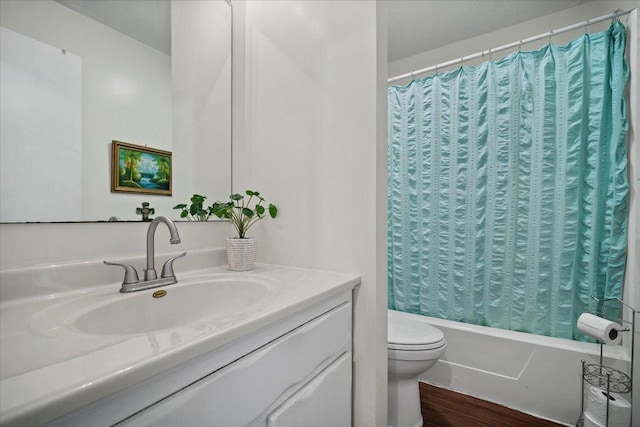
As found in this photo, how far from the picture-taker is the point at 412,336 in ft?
4.34

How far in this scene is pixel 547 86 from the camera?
1.56 meters

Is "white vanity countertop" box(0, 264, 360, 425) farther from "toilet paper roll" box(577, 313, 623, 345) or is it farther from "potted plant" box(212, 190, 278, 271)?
"toilet paper roll" box(577, 313, 623, 345)

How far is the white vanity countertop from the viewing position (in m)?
0.32

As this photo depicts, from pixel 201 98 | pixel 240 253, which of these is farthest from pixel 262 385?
pixel 201 98

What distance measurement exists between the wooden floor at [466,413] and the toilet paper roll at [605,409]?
0.23 meters

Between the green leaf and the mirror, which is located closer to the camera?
the mirror

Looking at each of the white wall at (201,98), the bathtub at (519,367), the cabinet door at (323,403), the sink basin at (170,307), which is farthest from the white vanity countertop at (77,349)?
the bathtub at (519,367)

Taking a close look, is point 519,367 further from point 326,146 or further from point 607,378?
point 326,146

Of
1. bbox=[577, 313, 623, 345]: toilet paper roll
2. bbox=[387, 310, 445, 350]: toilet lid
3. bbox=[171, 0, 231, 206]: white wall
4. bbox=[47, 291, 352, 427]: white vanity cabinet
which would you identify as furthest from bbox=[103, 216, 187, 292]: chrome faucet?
bbox=[577, 313, 623, 345]: toilet paper roll

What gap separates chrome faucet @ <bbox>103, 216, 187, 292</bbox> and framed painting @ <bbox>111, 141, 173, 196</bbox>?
9.0 inches

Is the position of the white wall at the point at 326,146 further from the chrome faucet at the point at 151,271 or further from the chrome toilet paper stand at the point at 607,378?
the chrome toilet paper stand at the point at 607,378

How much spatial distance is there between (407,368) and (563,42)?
86.6 inches

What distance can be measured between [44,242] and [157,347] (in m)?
0.63

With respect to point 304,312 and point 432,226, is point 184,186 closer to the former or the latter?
point 304,312
